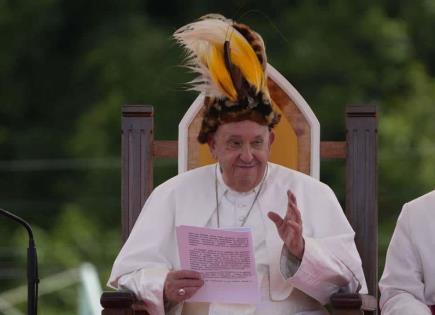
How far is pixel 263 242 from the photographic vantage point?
686 centimetres

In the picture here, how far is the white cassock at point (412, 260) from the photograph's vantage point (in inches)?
263

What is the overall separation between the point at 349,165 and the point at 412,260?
612 millimetres

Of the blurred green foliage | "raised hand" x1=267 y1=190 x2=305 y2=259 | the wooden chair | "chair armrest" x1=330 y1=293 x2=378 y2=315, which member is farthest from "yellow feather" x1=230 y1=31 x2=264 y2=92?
the blurred green foliage

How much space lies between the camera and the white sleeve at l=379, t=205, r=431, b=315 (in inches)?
261

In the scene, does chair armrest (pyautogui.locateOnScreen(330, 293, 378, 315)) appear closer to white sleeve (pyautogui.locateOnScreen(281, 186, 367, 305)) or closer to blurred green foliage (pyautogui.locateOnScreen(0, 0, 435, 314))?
white sleeve (pyautogui.locateOnScreen(281, 186, 367, 305))

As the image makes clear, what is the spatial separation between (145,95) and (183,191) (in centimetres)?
988

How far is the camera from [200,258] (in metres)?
6.56

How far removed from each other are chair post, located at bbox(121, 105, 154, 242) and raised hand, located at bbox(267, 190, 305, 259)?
2.99 feet

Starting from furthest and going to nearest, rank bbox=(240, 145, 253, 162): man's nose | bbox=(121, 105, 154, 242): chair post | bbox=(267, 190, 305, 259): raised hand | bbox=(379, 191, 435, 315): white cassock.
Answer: bbox=(121, 105, 154, 242): chair post
bbox=(240, 145, 253, 162): man's nose
bbox=(379, 191, 435, 315): white cassock
bbox=(267, 190, 305, 259): raised hand

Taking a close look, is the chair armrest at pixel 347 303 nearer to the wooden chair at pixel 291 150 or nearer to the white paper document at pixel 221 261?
the white paper document at pixel 221 261

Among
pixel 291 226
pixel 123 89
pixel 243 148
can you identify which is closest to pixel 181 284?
pixel 291 226

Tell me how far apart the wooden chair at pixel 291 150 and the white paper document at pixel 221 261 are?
27.3 inches

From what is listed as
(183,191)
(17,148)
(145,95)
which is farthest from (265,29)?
(183,191)

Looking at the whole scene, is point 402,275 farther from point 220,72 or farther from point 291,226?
point 220,72
